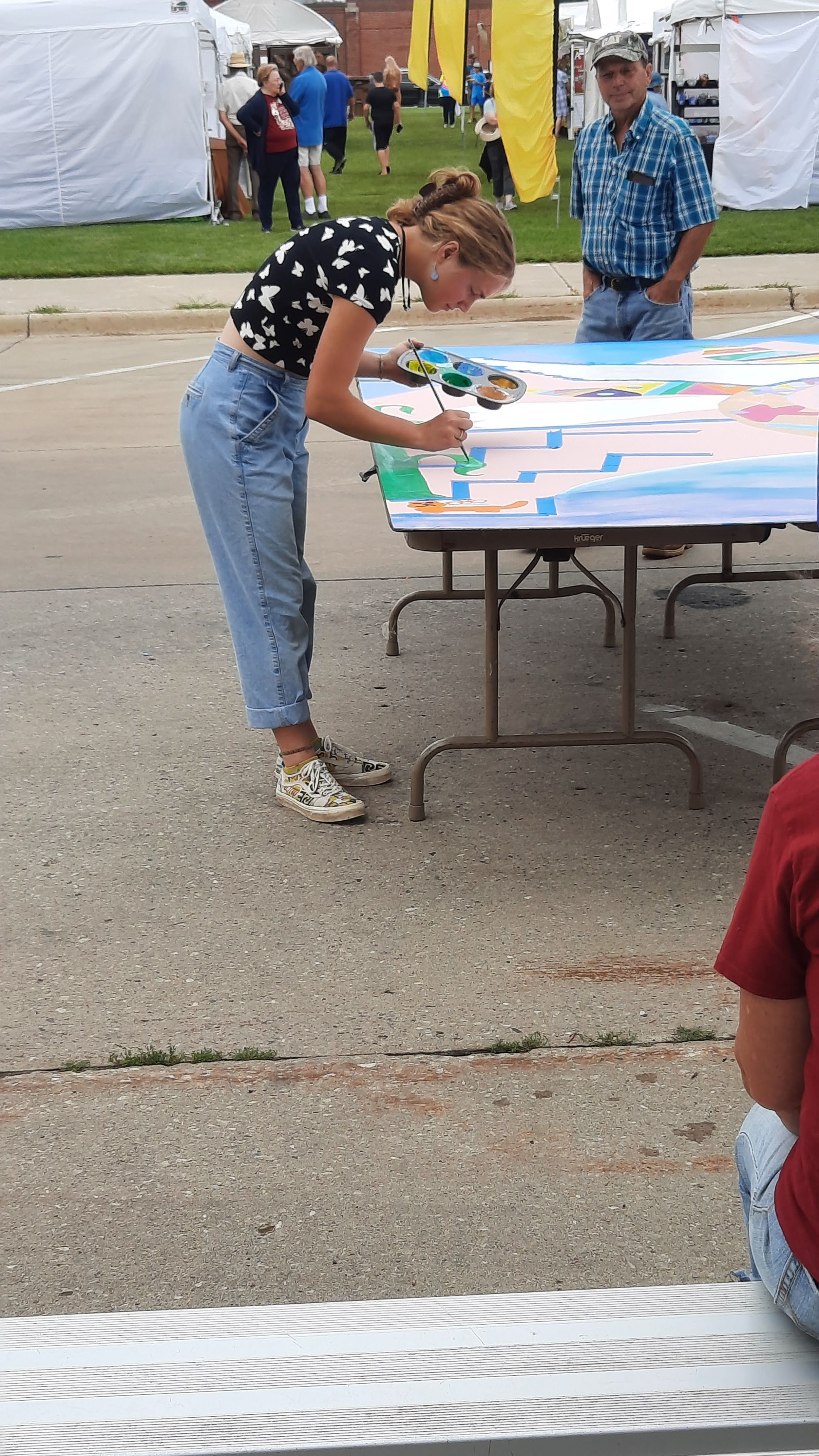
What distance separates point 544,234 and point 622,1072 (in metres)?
14.7

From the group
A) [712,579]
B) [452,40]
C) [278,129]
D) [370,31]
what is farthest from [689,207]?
[370,31]

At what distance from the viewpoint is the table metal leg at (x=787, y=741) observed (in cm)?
383

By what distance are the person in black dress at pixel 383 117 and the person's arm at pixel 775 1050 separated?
926 inches

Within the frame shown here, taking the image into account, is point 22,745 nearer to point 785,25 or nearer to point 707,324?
point 707,324

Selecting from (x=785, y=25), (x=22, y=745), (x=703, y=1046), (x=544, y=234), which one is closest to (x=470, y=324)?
(x=544, y=234)

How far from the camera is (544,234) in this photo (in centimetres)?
1612

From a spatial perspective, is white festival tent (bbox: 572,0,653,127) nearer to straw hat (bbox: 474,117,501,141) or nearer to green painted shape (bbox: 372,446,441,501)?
straw hat (bbox: 474,117,501,141)

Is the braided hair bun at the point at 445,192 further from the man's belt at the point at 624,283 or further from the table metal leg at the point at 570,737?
the man's belt at the point at 624,283

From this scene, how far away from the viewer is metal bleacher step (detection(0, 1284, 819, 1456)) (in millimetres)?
1384

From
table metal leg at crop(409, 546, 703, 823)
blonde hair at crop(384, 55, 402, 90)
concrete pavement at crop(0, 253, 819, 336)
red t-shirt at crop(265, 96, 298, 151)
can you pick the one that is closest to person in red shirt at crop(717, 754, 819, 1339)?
table metal leg at crop(409, 546, 703, 823)

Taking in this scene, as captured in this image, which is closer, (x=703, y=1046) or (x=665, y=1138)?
(x=665, y=1138)

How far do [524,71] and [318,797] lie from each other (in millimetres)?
12531

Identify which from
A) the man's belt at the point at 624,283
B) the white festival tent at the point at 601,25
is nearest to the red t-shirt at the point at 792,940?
the man's belt at the point at 624,283

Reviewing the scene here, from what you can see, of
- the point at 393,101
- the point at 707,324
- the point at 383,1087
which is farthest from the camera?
the point at 393,101
